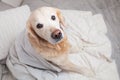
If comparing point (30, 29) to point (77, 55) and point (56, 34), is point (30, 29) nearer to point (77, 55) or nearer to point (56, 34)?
point (56, 34)

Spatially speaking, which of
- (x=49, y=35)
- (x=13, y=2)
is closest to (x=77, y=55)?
(x=49, y=35)

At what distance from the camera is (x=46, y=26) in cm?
107

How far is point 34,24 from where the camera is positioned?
1.09 m

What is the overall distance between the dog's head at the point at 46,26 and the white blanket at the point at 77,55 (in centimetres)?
11

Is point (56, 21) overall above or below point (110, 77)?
above

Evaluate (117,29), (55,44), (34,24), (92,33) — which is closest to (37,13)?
(34,24)

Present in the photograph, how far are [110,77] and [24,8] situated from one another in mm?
686

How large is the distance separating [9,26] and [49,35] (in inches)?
16.9

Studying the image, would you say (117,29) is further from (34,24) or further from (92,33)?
(34,24)

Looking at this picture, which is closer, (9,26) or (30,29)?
(30,29)

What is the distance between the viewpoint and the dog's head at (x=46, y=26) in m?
1.06

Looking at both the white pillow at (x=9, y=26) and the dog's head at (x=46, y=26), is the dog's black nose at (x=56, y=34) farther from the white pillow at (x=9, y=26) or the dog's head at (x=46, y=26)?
the white pillow at (x=9, y=26)

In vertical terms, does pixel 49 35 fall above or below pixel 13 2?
above

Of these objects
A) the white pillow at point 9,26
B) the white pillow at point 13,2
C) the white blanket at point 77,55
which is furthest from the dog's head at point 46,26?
the white pillow at point 13,2
